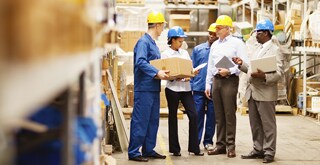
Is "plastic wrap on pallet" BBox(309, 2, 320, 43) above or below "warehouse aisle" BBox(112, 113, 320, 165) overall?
above

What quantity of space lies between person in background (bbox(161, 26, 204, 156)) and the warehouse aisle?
0.30 metres

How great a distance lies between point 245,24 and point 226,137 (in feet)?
26.2

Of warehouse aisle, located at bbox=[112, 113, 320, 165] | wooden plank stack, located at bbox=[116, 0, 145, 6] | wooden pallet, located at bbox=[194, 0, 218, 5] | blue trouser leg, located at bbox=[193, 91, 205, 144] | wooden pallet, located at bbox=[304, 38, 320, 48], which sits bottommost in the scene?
warehouse aisle, located at bbox=[112, 113, 320, 165]

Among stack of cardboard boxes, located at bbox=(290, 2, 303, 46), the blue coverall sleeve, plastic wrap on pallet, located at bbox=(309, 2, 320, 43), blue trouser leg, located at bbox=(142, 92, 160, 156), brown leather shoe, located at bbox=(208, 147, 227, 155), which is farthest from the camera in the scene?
stack of cardboard boxes, located at bbox=(290, 2, 303, 46)

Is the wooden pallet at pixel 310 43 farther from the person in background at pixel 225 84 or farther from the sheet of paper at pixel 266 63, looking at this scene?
the sheet of paper at pixel 266 63

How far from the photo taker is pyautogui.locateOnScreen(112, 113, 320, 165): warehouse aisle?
755cm

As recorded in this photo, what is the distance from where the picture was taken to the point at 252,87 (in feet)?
24.1

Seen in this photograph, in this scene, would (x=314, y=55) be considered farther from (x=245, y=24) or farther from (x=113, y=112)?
(x=113, y=112)

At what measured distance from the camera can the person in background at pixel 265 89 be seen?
720cm

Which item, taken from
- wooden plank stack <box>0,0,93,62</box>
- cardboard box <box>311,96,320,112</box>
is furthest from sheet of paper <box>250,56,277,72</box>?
cardboard box <box>311,96,320,112</box>

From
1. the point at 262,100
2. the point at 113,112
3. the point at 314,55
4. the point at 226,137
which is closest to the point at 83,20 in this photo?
the point at 262,100

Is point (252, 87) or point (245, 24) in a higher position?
point (245, 24)

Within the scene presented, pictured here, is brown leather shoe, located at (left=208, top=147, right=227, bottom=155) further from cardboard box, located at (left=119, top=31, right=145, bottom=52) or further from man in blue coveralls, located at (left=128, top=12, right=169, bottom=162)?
cardboard box, located at (left=119, top=31, right=145, bottom=52)

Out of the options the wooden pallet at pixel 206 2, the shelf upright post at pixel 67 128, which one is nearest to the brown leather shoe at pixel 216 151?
the shelf upright post at pixel 67 128
